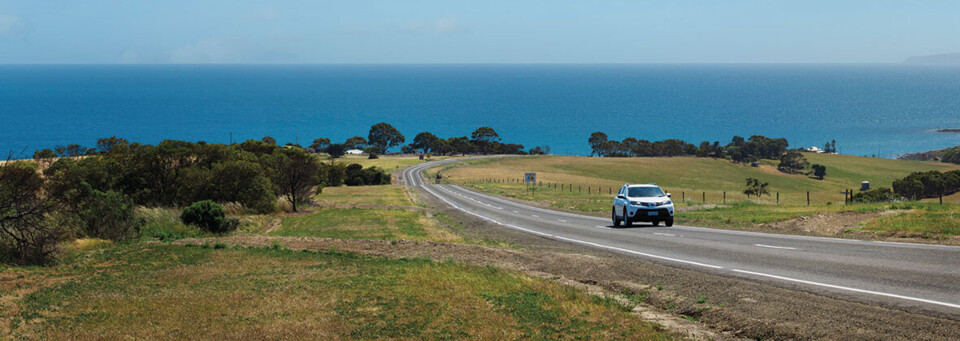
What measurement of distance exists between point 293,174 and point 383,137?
458ft

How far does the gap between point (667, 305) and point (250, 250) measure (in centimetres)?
1251

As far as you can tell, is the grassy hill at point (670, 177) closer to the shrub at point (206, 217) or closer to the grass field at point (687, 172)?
the grass field at point (687, 172)

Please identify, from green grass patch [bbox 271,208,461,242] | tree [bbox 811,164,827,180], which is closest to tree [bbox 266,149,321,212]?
green grass patch [bbox 271,208,461,242]

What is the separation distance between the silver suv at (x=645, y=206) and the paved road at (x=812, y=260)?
685mm

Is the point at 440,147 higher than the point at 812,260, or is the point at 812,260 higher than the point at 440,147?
the point at 440,147

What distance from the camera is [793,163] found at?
447ft

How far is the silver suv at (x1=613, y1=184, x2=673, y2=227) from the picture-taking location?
2686cm

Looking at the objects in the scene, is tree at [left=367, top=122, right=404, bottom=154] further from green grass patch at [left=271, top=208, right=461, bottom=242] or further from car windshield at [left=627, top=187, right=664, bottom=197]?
car windshield at [left=627, top=187, right=664, bottom=197]

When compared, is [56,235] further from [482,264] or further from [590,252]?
[590,252]

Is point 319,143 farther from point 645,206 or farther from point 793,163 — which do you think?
point 645,206

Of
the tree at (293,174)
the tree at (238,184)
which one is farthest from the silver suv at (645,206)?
the tree at (293,174)

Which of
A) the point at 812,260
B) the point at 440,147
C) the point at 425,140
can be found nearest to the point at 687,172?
the point at 440,147

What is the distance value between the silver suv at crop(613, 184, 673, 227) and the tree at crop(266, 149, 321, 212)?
957 inches

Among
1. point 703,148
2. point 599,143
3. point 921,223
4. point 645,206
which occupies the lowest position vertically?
point 921,223
